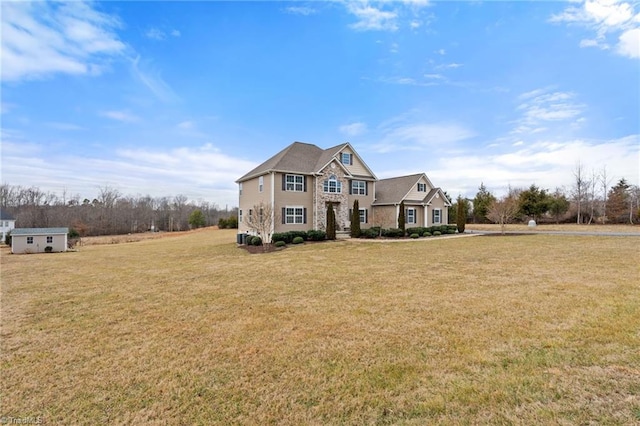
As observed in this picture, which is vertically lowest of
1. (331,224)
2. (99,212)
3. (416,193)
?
(331,224)

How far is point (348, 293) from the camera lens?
318 inches

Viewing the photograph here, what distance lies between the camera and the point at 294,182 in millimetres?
22250

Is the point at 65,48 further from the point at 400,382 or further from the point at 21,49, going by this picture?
the point at 400,382

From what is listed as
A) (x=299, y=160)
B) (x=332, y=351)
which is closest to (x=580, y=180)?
(x=299, y=160)

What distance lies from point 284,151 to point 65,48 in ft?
48.2

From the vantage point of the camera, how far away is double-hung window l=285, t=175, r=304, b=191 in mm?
21984

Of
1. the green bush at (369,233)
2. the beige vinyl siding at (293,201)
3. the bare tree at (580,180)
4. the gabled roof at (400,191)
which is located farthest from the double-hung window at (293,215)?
the bare tree at (580,180)

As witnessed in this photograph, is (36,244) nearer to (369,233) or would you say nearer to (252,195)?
(252,195)

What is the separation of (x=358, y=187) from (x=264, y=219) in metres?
9.60

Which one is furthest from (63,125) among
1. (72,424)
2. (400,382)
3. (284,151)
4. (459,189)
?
(459,189)

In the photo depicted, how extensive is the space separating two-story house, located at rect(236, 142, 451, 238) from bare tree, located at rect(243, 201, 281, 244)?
0.17 m

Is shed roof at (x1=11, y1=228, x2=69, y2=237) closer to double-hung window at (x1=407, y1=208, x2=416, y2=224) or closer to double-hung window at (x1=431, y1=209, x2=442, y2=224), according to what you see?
double-hung window at (x1=407, y1=208, x2=416, y2=224)

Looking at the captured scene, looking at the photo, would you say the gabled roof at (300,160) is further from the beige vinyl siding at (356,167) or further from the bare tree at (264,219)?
the bare tree at (264,219)

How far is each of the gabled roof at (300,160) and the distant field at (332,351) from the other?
13693 millimetres
